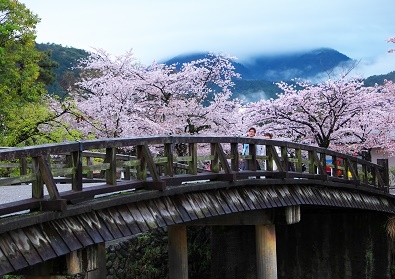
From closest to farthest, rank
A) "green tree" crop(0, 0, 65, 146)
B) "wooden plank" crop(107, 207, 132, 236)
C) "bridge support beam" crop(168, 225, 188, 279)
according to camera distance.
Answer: "wooden plank" crop(107, 207, 132, 236)
"bridge support beam" crop(168, 225, 188, 279)
"green tree" crop(0, 0, 65, 146)

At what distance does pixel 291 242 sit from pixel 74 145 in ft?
46.0

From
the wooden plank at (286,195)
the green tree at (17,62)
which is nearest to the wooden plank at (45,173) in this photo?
the wooden plank at (286,195)

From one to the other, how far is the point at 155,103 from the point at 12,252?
18.5 metres

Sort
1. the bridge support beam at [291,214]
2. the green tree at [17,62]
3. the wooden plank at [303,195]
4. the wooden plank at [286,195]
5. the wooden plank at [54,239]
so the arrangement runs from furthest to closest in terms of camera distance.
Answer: the green tree at [17,62]
the wooden plank at [303,195]
the bridge support beam at [291,214]
the wooden plank at [286,195]
the wooden plank at [54,239]

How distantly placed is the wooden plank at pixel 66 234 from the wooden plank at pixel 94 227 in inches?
10.1

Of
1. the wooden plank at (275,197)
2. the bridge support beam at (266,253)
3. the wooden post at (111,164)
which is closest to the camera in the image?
the wooden post at (111,164)

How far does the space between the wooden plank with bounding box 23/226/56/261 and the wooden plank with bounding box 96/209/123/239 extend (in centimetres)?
105

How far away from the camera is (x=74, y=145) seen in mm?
7133

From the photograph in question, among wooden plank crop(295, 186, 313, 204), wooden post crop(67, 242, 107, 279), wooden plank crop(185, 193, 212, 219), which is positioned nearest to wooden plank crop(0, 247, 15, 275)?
wooden post crop(67, 242, 107, 279)

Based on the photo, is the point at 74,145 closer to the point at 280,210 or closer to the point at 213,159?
the point at 213,159

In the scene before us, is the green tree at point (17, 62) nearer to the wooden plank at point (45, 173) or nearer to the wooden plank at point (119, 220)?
the wooden plank at point (119, 220)

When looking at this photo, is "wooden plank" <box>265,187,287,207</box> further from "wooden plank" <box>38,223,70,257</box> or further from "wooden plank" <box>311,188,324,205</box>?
"wooden plank" <box>38,223,70,257</box>

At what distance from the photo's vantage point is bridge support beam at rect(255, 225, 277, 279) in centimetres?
1329

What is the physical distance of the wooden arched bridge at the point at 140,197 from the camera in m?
6.61
